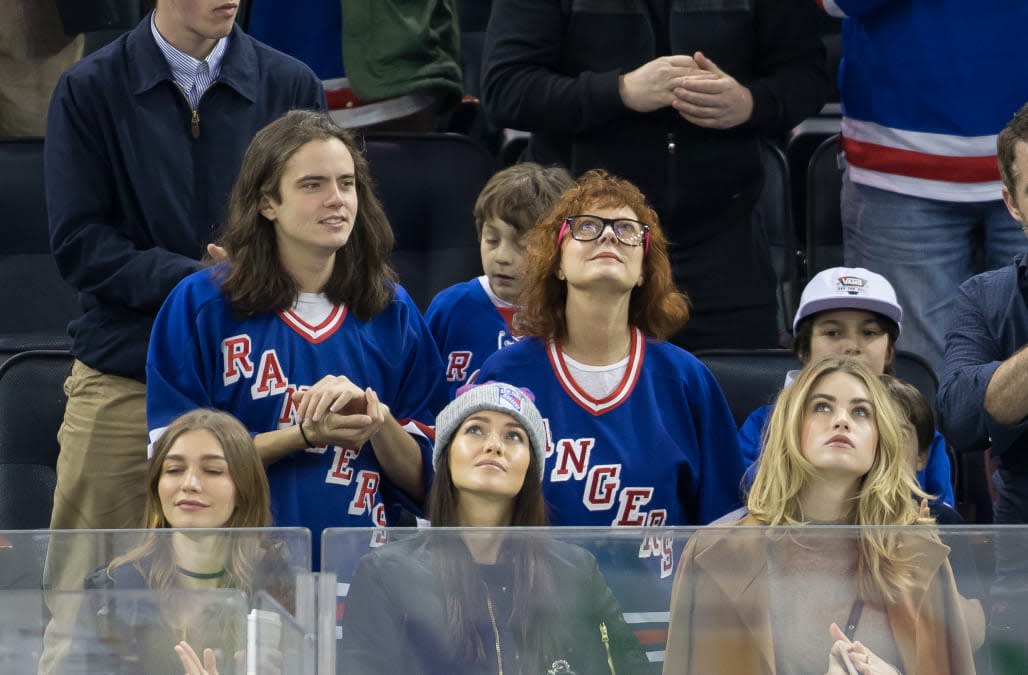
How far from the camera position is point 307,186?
3.67 meters

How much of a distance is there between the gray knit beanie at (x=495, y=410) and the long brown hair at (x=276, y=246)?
Answer: 0.35m

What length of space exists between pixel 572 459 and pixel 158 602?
3.76 feet

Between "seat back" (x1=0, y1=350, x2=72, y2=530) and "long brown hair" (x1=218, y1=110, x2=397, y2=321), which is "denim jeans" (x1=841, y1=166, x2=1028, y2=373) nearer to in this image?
"long brown hair" (x1=218, y1=110, x2=397, y2=321)

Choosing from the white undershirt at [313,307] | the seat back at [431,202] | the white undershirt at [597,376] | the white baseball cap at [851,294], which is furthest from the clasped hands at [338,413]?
the seat back at [431,202]

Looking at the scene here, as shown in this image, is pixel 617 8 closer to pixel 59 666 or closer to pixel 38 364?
Answer: pixel 38 364

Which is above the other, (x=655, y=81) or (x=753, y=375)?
(x=655, y=81)

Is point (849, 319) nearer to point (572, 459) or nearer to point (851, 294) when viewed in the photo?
point (851, 294)

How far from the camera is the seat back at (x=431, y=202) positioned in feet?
16.3

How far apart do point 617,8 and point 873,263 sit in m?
0.92

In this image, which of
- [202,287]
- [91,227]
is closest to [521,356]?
[202,287]

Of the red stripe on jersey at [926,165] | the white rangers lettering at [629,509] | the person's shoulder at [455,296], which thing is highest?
the red stripe on jersey at [926,165]

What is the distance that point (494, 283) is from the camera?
4.17 meters

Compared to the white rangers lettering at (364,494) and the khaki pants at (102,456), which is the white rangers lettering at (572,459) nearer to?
the white rangers lettering at (364,494)

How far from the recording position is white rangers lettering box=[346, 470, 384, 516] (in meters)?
3.53
